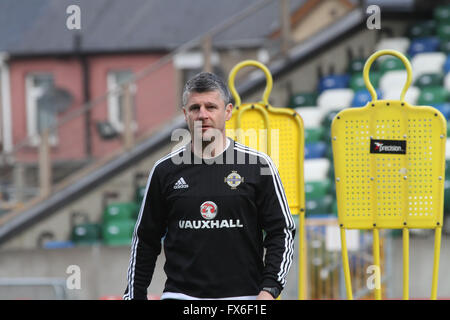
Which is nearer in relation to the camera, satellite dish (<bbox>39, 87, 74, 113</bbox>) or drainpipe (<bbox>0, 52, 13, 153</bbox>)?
satellite dish (<bbox>39, 87, 74, 113</bbox>)

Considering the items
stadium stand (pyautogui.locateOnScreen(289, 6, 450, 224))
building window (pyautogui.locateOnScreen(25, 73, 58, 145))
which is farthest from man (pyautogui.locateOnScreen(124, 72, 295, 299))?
building window (pyautogui.locateOnScreen(25, 73, 58, 145))

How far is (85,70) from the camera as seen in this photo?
81.3 ft

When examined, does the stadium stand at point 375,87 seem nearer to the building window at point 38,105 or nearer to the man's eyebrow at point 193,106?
the man's eyebrow at point 193,106

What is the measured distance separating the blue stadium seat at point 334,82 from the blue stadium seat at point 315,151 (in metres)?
1.65

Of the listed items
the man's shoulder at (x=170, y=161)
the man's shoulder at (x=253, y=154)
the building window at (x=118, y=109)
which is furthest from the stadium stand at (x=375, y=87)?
the man's shoulder at (x=170, y=161)

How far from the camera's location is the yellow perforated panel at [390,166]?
4.13 meters

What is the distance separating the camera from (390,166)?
13.6 ft

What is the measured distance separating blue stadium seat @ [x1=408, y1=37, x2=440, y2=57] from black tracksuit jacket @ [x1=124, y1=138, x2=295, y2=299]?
9947 mm

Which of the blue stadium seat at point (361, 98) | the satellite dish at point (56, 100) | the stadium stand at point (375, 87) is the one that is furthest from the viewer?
the satellite dish at point (56, 100)

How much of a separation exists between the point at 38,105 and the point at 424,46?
557 inches

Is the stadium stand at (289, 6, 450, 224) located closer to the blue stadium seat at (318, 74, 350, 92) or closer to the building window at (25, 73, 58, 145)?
the blue stadium seat at (318, 74, 350, 92)

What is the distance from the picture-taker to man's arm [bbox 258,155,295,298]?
125 inches

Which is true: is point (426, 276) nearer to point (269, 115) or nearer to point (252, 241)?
point (269, 115)
